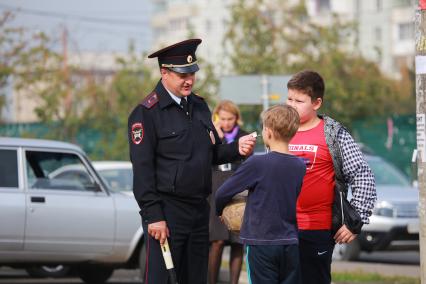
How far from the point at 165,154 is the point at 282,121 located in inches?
32.6

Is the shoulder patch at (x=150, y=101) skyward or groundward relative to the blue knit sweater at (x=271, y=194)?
skyward

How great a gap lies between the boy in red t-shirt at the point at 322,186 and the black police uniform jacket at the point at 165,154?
603 mm

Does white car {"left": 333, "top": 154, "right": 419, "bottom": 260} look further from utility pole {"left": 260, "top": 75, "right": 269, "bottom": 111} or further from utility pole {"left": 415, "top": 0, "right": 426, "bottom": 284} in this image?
utility pole {"left": 415, "top": 0, "right": 426, "bottom": 284}

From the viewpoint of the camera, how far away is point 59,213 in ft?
40.6

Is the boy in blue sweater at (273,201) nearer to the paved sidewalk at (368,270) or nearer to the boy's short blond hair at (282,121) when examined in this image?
the boy's short blond hair at (282,121)

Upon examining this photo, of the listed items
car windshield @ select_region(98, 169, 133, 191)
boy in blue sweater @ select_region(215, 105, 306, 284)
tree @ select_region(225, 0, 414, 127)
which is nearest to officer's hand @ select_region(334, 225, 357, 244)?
boy in blue sweater @ select_region(215, 105, 306, 284)

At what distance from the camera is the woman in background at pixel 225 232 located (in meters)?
10.1

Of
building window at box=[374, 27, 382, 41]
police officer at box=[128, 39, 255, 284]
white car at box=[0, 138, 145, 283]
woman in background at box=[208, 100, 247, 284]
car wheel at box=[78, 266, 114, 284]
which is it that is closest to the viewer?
police officer at box=[128, 39, 255, 284]

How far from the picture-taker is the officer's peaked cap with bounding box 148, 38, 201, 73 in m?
7.12

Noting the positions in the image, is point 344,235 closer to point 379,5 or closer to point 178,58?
point 178,58

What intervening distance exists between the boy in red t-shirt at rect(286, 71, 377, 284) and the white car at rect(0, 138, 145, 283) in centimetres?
565

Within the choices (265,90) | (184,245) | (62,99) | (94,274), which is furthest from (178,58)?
(62,99)

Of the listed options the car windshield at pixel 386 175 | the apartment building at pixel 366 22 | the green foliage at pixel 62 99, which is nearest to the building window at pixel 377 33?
the apartment building at pixel 366 22

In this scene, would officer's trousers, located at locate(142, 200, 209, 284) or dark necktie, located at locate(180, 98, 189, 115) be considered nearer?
officer's trousers, located at locate(142, 200, 209, 284)
